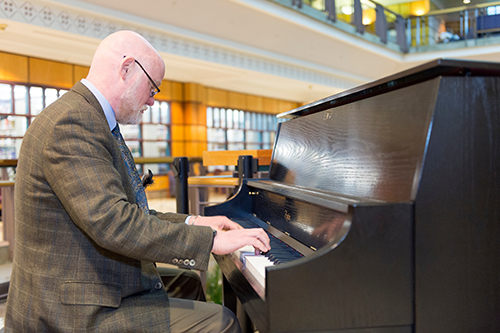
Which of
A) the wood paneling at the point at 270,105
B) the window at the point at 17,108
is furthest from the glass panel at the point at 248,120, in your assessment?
the window at the point at 17,108

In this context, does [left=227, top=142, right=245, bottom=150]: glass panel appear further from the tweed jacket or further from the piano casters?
the tweed jacket

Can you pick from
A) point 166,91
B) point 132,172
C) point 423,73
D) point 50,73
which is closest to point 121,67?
point 132,172

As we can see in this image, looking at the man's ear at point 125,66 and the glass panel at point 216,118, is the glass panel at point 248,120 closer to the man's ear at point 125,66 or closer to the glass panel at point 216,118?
the glass panel at point 216,118

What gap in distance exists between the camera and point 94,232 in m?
0.96

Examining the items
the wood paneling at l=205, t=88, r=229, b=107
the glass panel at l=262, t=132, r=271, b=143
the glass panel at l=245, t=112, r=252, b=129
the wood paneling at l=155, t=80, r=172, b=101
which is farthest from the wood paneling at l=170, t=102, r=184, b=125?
the glass panel at l=262, t=132, r=271, b=143

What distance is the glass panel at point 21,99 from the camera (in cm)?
779

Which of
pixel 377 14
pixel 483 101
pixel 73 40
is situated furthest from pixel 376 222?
pixel 377 14

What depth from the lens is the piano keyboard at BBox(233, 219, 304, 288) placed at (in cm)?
104

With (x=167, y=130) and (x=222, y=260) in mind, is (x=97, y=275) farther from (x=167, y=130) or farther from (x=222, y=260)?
(x=167, y=130)

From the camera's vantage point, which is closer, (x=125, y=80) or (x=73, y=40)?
(x=125, y=80)

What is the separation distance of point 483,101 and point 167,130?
10.3 meters

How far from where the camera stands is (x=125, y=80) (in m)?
1.15

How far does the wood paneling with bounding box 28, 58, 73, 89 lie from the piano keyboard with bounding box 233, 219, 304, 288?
8161 mm

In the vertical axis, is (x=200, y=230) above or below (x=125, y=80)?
below
